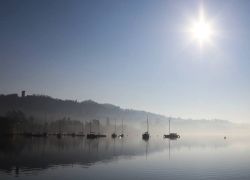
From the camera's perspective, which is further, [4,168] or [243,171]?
[243,171]

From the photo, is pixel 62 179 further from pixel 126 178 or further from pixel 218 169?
→ pixel 218 169

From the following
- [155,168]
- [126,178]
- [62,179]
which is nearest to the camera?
[62,179]

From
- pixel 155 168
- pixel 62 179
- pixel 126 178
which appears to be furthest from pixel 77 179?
pixel 155 168

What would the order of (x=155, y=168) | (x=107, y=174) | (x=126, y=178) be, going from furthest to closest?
(x=155, y=168) < (x=107, y=174) < (x=126, y=178)

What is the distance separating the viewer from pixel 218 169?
76375 mm

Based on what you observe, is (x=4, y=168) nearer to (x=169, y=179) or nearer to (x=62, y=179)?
(x=62, y=179)

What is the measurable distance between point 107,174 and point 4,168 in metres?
20.1

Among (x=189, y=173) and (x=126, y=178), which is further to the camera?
(x=189, y=173)

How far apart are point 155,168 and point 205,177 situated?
13657mm

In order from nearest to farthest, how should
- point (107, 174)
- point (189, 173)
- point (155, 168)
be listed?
1. point (107, 174)
2. point (189, 173)
3. point (155, 168)

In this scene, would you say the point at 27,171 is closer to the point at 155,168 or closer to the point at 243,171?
the point at 155,168

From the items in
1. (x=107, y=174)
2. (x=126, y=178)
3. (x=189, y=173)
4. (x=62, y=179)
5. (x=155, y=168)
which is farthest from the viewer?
(x=155, y=168)

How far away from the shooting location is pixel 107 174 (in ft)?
212

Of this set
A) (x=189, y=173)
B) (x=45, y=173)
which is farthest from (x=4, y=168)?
(x=189, y=173)
